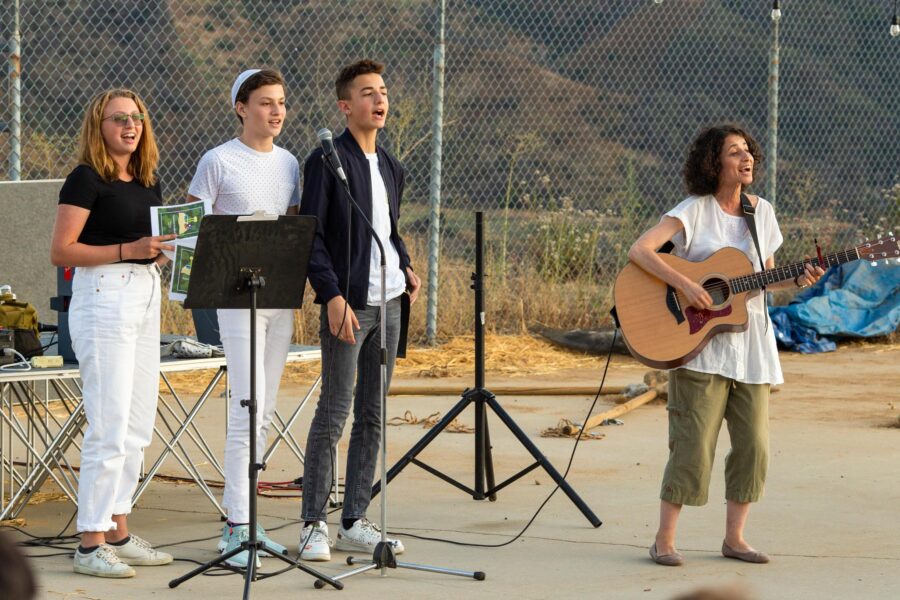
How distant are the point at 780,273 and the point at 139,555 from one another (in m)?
→ 2.88

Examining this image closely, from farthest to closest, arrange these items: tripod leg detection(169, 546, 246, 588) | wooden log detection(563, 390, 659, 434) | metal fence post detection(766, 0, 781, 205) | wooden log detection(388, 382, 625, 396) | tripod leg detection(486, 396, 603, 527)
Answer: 1. metal fence post detection(766, 0, 781, 205)
2. wooden log detection(388, 382, 625, 396)
3. wooden log detection(563, 390, 659, 434)
4. tripod leg detection(486, 396, 603, 527)
5. tripod leg detection(169, 546, 246, 588)

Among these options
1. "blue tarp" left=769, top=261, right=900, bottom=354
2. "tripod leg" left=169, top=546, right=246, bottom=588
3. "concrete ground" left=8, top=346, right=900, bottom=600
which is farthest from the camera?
"blue tarp" left=769, top=261, right=900, bottom=354

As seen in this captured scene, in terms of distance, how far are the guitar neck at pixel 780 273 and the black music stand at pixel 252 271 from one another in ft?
5.91

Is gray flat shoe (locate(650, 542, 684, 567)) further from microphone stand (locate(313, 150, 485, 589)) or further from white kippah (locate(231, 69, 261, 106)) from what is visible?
white kippah (locate(231, 69, 261, 106))

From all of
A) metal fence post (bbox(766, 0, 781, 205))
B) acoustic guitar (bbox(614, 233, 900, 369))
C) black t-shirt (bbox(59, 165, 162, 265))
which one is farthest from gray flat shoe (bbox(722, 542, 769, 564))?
metal fence post (bbox(766, 0, 781, 205))

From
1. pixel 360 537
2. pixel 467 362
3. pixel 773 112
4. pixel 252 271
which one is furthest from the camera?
pixel 773 112

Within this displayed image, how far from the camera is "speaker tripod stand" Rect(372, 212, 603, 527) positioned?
20.8 feet

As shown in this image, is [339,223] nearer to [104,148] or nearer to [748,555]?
[104,148]

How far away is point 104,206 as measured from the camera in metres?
5.42

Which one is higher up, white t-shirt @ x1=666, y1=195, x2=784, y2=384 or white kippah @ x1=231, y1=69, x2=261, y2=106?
white kippah @ x1=231, y1=69, x2=261, y2=106

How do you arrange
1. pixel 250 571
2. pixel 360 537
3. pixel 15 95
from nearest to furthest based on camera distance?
1. pixel 250 571
2. pixel 360 537
3. pixel 15 95

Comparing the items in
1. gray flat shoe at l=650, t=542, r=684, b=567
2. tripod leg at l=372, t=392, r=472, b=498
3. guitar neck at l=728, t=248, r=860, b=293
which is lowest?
gray flat shoe at l=650, t=542, r=684, b=567

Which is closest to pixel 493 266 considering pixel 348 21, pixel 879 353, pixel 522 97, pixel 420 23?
pixel 879 353

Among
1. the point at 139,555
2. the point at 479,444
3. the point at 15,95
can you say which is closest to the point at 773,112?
the point at 15,95
